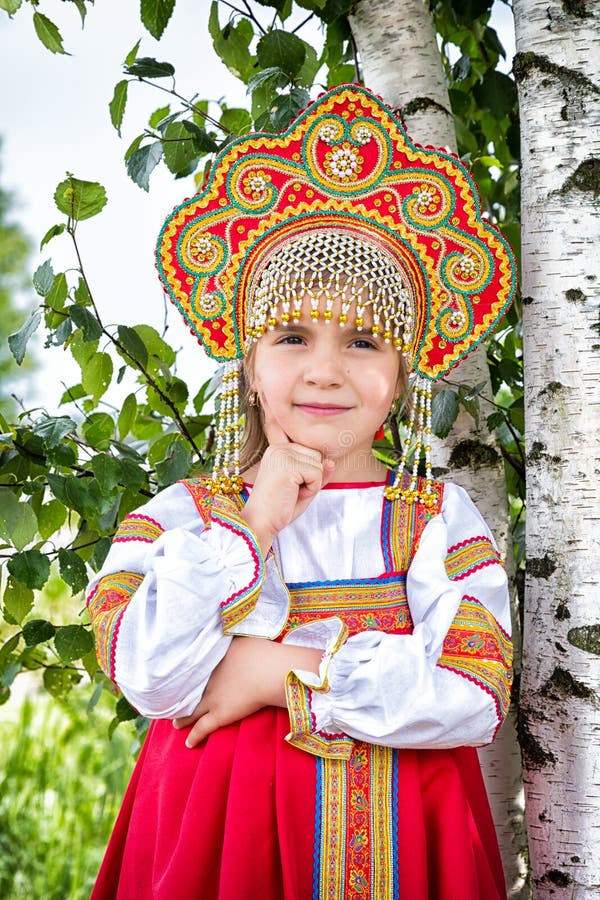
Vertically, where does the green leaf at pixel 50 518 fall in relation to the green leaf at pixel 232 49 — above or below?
below

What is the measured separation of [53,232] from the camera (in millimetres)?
1675

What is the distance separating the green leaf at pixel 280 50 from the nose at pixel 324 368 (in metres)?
0.71

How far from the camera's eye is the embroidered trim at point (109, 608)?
4.33 ft

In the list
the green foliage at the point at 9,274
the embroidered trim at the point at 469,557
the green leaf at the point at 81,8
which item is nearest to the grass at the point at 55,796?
the embroidered trim at the point at 469,557

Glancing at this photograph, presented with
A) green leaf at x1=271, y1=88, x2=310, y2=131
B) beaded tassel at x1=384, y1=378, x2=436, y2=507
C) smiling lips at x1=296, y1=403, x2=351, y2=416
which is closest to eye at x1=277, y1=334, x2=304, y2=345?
smiling lips at x1=296, y1=403, x2=351, y2=416

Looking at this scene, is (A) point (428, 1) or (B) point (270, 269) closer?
(B) point (270, 269)

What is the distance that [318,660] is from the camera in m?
1.36

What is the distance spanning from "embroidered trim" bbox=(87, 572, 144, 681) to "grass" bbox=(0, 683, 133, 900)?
1.95 meters

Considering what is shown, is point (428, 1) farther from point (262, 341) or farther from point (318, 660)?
point (318, 660)

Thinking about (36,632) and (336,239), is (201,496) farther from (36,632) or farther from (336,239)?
(36,632)

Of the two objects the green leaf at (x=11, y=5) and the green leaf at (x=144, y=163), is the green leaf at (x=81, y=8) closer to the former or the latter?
the green leaf at (x=11, y=5)

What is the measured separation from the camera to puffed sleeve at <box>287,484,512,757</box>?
1.28 meters

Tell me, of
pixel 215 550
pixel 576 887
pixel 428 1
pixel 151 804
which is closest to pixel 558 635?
pixel 576 887

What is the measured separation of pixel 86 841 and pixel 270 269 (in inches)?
101
